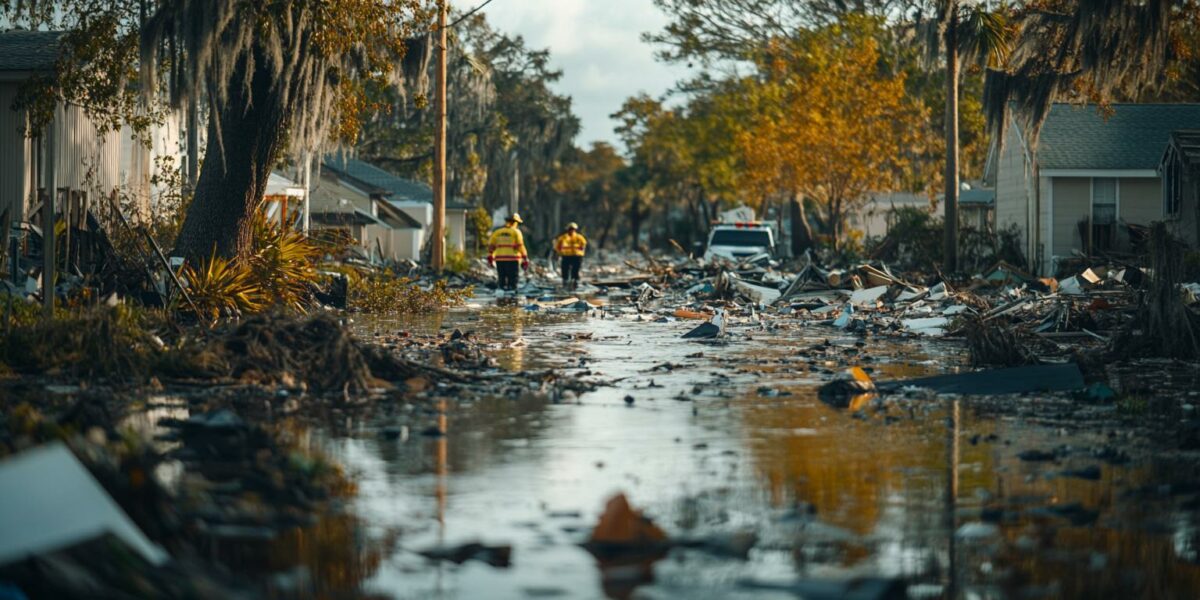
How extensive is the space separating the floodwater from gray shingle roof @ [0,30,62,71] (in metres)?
13.0

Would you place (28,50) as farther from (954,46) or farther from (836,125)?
(836,125)

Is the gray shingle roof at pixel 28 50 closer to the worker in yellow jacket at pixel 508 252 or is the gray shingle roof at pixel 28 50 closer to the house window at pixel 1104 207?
the worker in yellow jacket at pixel 508 252

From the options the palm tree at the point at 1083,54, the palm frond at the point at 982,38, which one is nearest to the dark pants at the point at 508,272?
the palm tree at the point at 1083,54

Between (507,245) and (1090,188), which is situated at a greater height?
(1090,188)

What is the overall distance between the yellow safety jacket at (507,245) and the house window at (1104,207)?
1406 centimetres

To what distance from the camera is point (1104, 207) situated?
39.1 m

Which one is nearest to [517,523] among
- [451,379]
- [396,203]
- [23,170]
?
[451,379]

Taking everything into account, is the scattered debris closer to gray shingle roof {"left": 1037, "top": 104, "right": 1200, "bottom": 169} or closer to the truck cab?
gray shingle roof {"left": 1037, "top": 104, "right": 1200, "bottom": 169}

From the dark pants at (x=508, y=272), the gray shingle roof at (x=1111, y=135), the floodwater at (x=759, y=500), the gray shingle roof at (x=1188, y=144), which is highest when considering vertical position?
the gray shingle roof at (x=1111, y=135)

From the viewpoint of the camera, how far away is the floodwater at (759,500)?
6320mm

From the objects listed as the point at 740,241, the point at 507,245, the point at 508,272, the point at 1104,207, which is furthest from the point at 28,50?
the point at 740,241

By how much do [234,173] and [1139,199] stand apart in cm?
2436

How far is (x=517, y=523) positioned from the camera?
7465 millimetres

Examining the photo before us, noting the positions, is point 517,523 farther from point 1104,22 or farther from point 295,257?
point 1104,22
